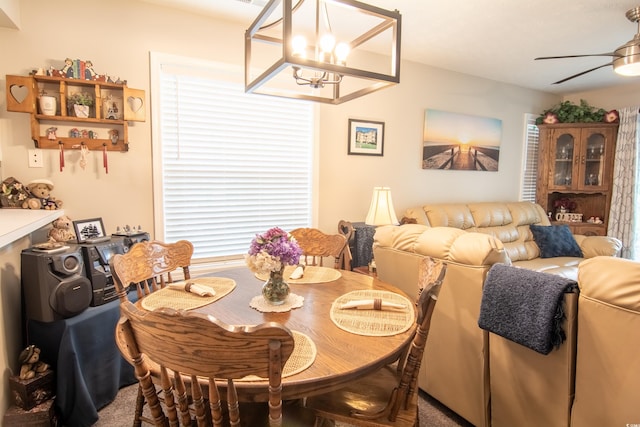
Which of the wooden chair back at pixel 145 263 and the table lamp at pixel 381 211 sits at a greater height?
the table lamp at pixel 381 211

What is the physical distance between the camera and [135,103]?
7.98 ft

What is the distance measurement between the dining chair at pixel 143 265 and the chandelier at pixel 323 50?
3.30ft

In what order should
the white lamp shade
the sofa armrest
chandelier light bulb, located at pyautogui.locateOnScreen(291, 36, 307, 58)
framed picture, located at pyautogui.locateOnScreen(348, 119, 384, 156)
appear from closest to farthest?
chandelier light bulb, located at pyautogui.locateOnScreen(291, 36, 307, 58), the white lamp shade, framed picture, located at pyautogui.locateOnScreen(348, 119, 384, 156), the sofa armrest

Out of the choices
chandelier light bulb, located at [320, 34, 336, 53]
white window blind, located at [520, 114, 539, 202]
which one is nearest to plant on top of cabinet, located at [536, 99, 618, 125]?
white window blind, located at [520, 114, 539, 202]

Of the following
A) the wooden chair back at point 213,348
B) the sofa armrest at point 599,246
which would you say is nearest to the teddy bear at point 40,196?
the wooden chair back at point 213,348

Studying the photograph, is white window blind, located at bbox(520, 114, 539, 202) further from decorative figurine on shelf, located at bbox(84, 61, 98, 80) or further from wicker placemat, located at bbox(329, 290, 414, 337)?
decorative figurine on shelf, located at bbox(84, 61, 98, 80)

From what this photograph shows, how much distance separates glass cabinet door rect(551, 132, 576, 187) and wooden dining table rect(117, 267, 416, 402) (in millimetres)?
4295

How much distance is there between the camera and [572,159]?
183 inches

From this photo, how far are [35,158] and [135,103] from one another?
727 millimetres

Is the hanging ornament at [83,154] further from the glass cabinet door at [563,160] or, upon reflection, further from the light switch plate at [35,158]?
the glass cabinet door at [563,160]

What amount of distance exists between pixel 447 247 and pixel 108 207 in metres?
2.34

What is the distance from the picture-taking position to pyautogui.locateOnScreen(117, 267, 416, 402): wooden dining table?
3.12 feet

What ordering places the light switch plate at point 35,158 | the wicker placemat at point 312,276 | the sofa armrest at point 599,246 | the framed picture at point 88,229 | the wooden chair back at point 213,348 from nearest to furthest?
the wooden chair back at point 213,348 → the wicker placemat at point 312,276 → the framed picture at point 88,229 → the light switch plate at point 35,158 → the sofa armrest at point 599,246

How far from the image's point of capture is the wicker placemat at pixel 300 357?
98 centimetres
